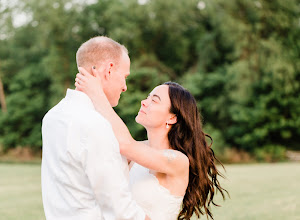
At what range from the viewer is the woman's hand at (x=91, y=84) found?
2.46 metres

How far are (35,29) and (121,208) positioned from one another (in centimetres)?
3491

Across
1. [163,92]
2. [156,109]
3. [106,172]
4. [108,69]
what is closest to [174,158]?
[156,109]

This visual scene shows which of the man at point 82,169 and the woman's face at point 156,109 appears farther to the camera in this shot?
the woman's face at point 156,109

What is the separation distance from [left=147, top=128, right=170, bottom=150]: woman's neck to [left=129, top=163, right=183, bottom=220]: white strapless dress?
257 millimetres

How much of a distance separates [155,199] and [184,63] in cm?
3048

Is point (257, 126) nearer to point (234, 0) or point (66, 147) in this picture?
point (234, 0)

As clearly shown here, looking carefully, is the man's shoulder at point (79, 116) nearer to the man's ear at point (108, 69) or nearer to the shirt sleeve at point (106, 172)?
the shirt sleeve at point (106, 172)

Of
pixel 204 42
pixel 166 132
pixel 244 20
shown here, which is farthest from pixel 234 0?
pixel 166 132

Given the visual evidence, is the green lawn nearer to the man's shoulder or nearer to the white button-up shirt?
the white button-up shirt

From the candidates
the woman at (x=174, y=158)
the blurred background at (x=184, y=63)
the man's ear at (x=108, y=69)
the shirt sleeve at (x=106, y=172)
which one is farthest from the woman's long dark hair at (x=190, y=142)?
the blurred background at (x=184, y=63)

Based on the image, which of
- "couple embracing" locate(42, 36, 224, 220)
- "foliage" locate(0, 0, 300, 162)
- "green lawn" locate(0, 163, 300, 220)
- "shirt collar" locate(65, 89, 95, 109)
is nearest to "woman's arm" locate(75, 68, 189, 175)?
"couple embracing" locate(42, 36, 224, 220)

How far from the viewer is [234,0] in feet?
89.3

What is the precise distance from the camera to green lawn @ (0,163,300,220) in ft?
27.0

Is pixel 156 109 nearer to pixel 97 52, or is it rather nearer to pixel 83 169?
pixel 97 52
